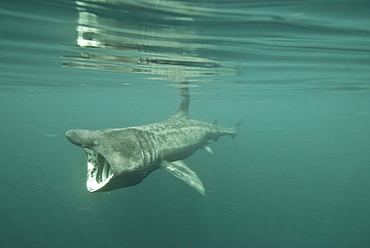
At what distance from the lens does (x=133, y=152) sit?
6375 mm

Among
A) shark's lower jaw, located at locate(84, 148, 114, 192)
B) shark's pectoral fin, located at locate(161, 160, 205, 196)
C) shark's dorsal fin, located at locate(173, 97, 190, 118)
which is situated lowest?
shark's pectoral fin, located at locate(161, 160, 205, 196)

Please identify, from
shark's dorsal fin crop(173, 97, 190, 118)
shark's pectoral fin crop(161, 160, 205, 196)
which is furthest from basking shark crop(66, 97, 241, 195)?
shark's dorsal fin crop(173, 97, 190, 118)

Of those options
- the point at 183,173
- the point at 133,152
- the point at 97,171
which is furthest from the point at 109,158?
the point at 183,173

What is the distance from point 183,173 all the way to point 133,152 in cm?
176

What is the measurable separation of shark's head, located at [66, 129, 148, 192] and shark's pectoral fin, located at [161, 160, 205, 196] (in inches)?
44.6

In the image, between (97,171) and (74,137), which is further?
(97,171)

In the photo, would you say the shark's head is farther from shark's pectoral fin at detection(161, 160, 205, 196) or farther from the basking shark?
shark's pectoral fin at detection(161, 160, 205, 196)

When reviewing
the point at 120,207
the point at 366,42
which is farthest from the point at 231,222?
the point at 366,42

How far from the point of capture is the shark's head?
5457mm

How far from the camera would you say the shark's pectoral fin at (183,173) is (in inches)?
274

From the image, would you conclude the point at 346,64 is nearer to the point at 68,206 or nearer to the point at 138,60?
the point at 138,60

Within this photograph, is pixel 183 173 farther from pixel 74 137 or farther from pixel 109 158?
pixel 74 137

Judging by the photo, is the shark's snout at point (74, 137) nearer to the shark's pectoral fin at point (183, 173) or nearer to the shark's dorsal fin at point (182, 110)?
the shark's pectoral fin at point (183, 173)

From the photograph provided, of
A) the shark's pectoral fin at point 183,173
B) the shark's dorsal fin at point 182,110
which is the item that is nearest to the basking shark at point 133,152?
the shark's pectoral fin at point 183,173
